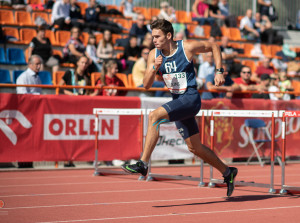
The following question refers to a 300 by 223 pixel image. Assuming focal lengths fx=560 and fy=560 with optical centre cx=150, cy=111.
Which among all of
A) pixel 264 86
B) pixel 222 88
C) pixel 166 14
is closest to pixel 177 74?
pixel 222 88

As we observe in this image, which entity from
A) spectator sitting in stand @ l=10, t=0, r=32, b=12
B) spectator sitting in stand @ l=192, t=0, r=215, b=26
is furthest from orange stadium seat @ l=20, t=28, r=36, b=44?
spectator sitting in stand @ l=192, t=0, r=215, b=26

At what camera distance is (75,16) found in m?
18.2

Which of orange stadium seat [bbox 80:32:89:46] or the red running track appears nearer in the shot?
the red running track

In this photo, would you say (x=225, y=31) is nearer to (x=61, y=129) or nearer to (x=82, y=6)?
(x=82, y=6)

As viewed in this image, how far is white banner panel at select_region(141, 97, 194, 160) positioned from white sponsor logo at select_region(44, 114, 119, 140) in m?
0.89

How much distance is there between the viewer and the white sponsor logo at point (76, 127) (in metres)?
11.7

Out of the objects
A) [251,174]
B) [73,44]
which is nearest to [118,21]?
[73,44]

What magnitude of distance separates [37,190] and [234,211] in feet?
11.0

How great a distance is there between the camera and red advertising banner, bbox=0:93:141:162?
11352mm

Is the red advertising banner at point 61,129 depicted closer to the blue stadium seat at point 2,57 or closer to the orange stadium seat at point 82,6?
the blue stadium seat at point 2,57

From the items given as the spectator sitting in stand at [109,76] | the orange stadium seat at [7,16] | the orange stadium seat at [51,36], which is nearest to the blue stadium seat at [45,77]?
the spectator sitting in stand at [109,76]

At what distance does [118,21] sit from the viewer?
20.0 metres

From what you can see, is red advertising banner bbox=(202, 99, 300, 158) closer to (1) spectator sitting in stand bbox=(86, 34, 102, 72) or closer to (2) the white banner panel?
(2) the white banner panel

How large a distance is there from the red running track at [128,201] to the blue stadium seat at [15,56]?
16.6ft
